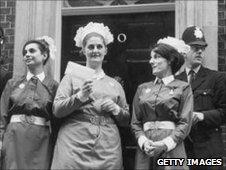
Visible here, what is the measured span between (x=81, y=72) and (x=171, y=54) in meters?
0.96

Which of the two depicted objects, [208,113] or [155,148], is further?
[208,113]

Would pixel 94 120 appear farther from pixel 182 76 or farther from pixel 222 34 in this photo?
pixel 222 34

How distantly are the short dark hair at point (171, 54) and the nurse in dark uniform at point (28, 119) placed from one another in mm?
1139

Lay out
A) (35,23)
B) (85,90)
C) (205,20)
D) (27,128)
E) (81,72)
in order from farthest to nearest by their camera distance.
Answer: (35,23)
(205,20)
(27,128)
(81,72)
(85,90)

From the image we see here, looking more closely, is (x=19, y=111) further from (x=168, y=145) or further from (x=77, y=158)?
(x=168, y=145)

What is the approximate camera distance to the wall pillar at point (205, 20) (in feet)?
24.1

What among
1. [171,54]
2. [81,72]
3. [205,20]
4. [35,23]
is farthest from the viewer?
[35,23]

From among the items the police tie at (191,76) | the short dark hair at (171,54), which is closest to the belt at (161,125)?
the short dark hair at (171,54)

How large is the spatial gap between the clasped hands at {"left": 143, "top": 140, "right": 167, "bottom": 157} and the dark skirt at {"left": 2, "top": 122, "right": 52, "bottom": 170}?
1.03 m

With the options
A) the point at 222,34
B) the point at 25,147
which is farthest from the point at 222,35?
the point at 25,147

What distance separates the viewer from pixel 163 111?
578 centimetres

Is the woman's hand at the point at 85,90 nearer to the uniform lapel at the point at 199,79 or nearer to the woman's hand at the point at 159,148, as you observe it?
the woman's hand at the point at 159,148

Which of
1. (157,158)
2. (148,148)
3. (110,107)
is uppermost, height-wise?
(110,107)

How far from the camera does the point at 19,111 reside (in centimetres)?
596
